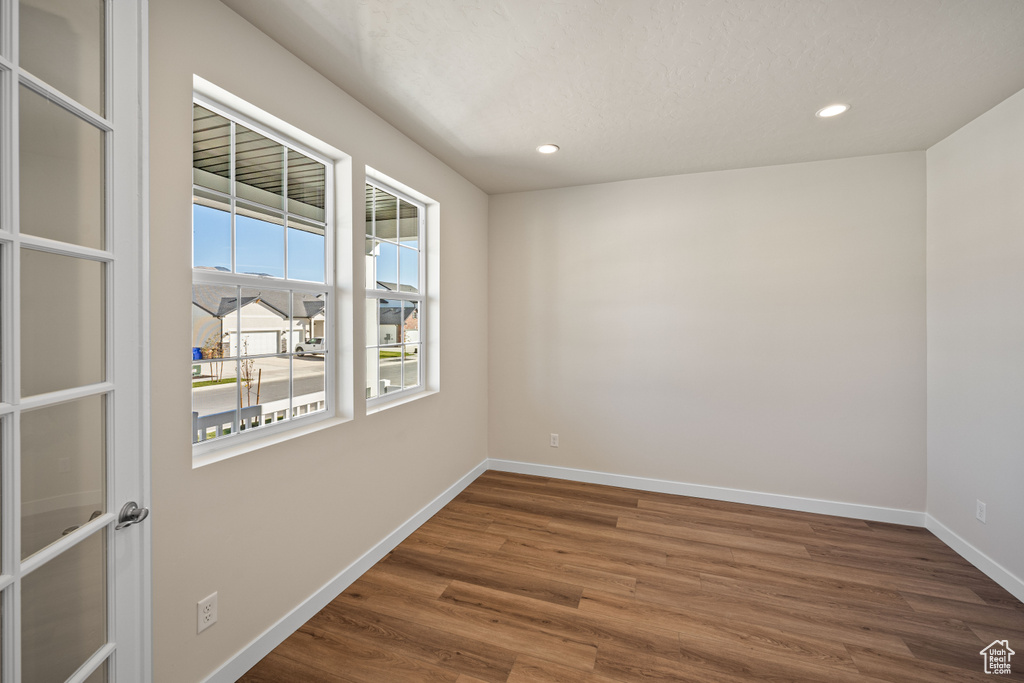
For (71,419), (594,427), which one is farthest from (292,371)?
(594,427)

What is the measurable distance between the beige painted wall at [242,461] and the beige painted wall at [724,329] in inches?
55.9

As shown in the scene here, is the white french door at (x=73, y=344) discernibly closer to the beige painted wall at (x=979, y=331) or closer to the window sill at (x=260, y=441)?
the window sill at (x=260, y=441)

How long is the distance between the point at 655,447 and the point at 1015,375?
2.14 meters

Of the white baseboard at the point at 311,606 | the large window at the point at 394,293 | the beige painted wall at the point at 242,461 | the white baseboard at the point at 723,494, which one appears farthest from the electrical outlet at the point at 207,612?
the white baseboard at the point at 723,494

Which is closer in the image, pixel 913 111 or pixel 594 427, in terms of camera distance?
pixel 913 111

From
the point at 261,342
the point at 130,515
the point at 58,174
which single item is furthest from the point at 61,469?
the point at 261,342

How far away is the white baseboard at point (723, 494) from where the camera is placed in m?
3.16

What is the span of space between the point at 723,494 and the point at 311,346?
326 centimetres

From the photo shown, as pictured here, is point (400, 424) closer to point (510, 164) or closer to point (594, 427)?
point (594, 427)

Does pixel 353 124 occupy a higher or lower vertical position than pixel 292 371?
higher

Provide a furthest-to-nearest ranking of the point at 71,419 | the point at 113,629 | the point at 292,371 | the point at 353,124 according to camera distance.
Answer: the point at 353,124 → the point at 292,371 → the point at 113,629 → the point at 71,419

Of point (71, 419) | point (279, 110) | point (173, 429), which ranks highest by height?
point (279, 110)

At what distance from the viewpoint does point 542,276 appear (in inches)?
159

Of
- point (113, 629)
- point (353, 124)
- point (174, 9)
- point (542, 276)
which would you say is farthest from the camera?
point (542, 276)
